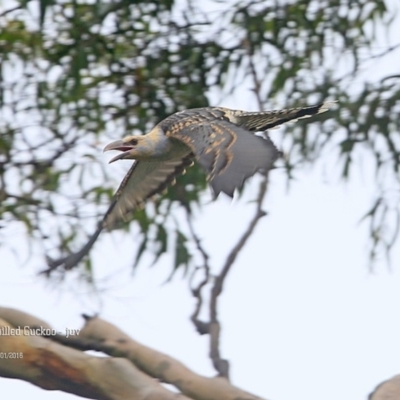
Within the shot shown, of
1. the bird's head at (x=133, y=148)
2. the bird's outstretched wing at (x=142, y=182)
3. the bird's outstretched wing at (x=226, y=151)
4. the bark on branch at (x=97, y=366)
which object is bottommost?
the bark on branch at (x=97, y=366)

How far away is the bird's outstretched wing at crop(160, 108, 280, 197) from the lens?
314 cm

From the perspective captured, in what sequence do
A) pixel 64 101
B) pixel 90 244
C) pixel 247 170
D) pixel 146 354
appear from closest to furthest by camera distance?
pixel 247 170 → pixel 146 354 → pixel 90 244 → pixel 64 101

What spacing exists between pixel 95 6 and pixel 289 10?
0.76 m

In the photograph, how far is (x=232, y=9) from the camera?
17.1ft

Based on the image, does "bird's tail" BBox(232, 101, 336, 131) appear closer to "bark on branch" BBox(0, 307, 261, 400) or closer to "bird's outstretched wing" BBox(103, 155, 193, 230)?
"bird's outstretched wing" BBox(103, 155, 193, 230)

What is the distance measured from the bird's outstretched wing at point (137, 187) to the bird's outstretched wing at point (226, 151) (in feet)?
1.82

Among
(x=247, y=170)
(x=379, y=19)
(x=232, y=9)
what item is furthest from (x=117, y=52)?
(x=247, y=170)

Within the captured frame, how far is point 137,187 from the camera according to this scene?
4.50m

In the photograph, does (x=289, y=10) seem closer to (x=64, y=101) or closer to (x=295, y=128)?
(x=295, y=128)

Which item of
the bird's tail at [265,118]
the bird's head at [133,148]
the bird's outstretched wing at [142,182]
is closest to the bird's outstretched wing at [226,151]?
the bird's head at [133,148]

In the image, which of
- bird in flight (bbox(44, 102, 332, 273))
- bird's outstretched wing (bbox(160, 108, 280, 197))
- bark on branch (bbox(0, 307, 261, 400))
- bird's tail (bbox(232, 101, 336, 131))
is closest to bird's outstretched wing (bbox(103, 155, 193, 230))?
bird in flight (bbox(44, 102, 332, 273))

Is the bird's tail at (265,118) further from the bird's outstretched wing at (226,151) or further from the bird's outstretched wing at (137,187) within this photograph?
the bird's outstretched wing at (226,151)

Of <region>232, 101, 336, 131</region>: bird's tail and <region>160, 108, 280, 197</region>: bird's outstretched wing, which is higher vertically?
<region>232, 101, 336, 131</region>: bird's tail

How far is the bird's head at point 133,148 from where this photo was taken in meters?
4.10
